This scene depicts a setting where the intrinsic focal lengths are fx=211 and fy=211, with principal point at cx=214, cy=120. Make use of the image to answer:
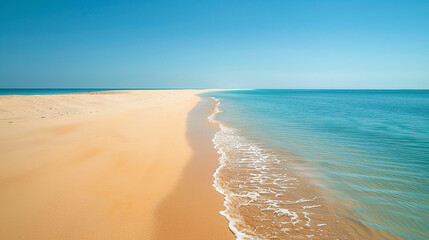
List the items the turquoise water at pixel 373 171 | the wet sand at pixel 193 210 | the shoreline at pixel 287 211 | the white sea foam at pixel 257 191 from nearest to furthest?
the wet sand at pixel 193 210 → the shoreline at pixel 287 211 → the white sea foam at pixel 257 191 → the turquoise water at pixel 373 171

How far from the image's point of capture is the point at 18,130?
986 centimetres

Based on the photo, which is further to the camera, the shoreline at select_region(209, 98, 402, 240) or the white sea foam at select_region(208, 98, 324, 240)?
the white sea foam at select_region(208, 98, 324, 240)

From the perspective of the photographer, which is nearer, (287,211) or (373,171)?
(287,211)

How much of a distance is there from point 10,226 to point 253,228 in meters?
4.00

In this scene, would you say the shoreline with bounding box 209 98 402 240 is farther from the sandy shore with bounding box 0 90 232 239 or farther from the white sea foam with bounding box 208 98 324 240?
the sandy shore with bounding box 0 90 232 239

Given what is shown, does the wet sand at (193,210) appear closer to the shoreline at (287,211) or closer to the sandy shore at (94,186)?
the sandy shore at (94,186)

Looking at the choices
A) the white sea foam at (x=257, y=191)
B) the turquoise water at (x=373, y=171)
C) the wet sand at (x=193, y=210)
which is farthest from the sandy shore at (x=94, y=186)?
the turquoise water at (x=373, y=171)

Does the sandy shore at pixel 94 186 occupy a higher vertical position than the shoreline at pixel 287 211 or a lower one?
higher

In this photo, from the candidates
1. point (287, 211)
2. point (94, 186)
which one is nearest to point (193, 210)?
point (287, 211)

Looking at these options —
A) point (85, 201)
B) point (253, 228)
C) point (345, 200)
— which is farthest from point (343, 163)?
point (85, 201)

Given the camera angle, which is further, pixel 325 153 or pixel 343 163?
pixel 325 153

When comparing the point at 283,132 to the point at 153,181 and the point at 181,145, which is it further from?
the point at 153,181

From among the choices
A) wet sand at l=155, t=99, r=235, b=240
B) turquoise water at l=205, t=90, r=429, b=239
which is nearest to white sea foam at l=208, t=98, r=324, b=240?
wet sand at l=155, t=99, r=235, b=240

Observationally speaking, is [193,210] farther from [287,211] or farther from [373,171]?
[373,171]
